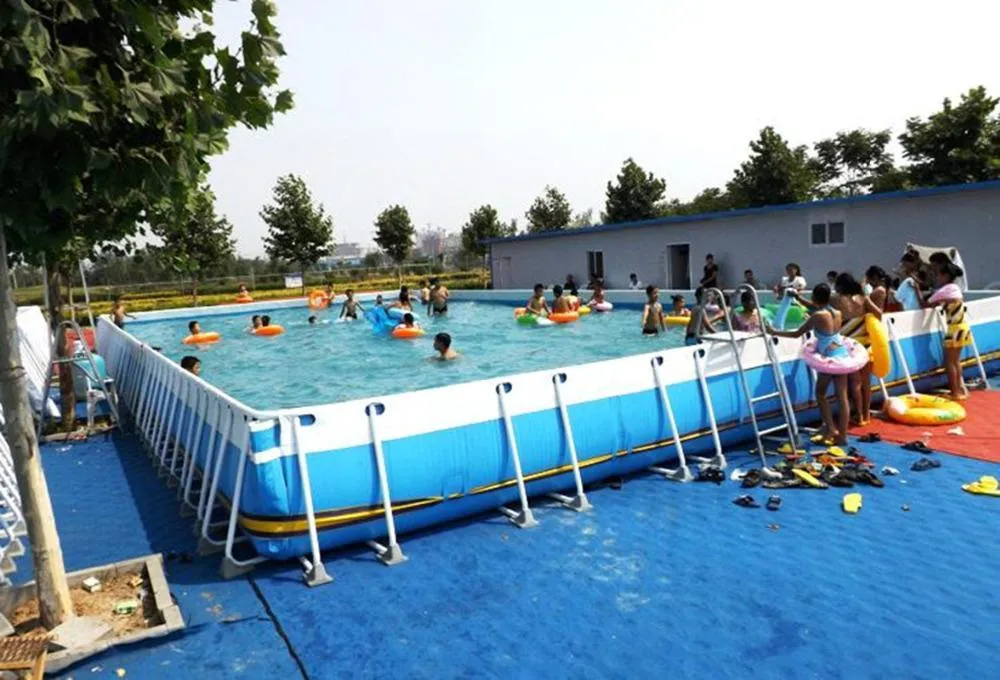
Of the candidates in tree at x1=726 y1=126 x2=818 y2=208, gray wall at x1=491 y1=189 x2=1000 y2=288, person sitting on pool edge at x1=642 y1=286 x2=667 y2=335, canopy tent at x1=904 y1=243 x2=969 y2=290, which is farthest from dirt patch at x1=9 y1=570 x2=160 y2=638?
tree at x1=726 y1=126 x2=818 y2=208

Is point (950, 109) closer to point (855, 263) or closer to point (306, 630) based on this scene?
point (855, 263)

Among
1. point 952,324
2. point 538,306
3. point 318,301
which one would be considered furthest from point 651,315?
point 318,301

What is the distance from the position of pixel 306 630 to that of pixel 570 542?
210 centimetres

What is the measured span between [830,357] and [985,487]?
6.26ft

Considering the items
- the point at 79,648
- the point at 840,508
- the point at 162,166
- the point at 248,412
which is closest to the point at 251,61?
the point at 162,166

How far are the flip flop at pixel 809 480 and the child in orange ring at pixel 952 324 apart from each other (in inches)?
157

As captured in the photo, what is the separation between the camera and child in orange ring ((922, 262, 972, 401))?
370 inches

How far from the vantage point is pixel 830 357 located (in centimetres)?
766

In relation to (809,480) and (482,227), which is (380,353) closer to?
(809,480)

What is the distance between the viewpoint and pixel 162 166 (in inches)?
159

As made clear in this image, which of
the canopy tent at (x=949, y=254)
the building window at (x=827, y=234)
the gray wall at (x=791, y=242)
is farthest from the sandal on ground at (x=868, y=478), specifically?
the building window at (x=827, y=234)

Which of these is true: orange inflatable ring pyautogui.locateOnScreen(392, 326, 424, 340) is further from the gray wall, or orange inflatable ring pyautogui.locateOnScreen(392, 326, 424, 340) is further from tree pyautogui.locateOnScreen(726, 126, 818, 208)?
tree pyautogui.locateOnScreen(726, 126, 818, 208)

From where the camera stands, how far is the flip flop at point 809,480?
6.53 m

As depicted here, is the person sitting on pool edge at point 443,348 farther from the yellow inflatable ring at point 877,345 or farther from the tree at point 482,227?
the tree at point 482,227
